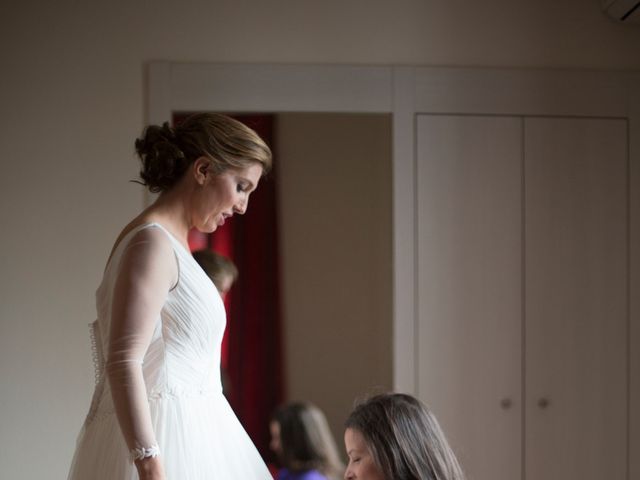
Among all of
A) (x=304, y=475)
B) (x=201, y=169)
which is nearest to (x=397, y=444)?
(x=201, y=169)

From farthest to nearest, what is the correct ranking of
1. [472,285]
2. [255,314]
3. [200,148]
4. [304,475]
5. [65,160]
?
[255,314], [472,285], [65,160], [304,475], [200,148]

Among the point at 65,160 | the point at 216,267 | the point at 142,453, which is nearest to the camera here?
the point at 142,453

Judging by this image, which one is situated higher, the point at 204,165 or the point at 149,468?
the point at 204,165

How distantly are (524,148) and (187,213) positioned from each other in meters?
1.54

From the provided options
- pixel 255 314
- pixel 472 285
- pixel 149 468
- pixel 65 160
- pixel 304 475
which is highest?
pixel 65 160

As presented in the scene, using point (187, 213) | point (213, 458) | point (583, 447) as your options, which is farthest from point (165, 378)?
point (583, 447)

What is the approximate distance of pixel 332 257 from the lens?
10.8 feet

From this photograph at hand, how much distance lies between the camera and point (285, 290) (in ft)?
11.2

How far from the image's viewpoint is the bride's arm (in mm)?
1385

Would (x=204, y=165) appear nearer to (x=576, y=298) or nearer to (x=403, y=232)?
(x=403, y=232)

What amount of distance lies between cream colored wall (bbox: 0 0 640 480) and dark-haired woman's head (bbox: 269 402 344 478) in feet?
2.33

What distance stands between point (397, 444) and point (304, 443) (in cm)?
89

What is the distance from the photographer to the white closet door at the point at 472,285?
2.72 m

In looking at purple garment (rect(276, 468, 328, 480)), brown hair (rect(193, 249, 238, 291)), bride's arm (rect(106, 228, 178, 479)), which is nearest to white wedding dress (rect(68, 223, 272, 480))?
bride's arm (rect(106, 228, 178, 479))
